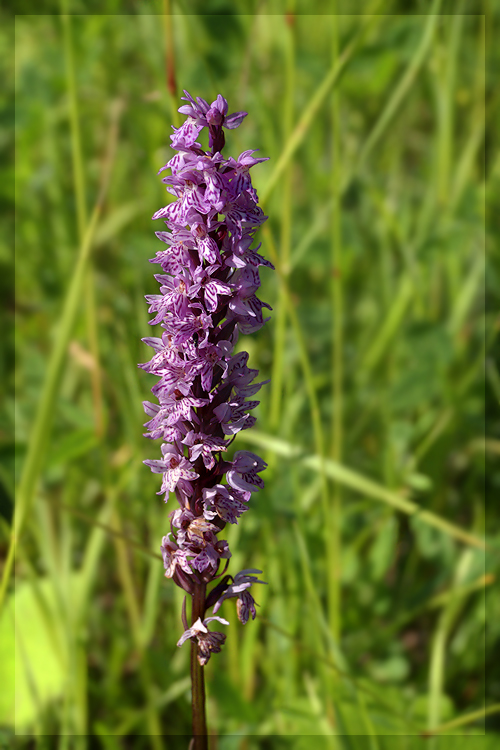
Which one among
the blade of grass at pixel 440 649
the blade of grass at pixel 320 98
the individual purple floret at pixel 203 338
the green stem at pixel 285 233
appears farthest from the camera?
the green stem at pixel 285 233

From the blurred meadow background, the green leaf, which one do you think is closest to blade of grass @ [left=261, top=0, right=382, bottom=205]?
the blurred meadow background

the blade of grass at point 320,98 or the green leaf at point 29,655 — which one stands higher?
the blade of grass at point 320,98

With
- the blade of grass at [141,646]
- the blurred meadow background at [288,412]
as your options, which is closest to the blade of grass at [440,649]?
the blurred meadow background at [288,412]

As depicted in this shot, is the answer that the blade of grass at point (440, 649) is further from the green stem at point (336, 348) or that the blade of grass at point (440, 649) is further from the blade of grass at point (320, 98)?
the blade of grass at point (320, 98)

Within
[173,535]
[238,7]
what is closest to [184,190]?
[173,535]

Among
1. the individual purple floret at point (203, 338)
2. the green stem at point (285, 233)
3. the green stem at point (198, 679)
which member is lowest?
the green stem at point (198, 679)

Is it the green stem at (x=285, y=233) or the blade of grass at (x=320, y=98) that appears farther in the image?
the green stem at (x=285, y=233)

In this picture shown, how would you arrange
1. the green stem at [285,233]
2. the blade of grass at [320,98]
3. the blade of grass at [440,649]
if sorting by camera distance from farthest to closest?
the green stem at [285,233]
the blade of grass at [440,649]
the blade of grass at [320,98]

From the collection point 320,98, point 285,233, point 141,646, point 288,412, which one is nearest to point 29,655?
point 141,646

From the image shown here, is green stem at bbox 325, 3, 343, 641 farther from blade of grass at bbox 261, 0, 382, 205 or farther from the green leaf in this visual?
the green leaf
